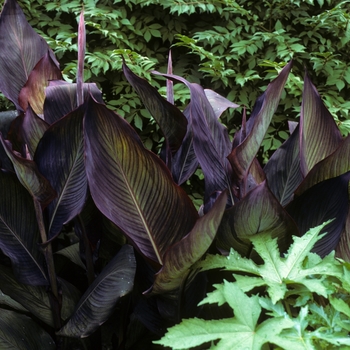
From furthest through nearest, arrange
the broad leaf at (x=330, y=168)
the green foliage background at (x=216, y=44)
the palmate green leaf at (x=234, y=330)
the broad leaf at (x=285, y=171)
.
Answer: the green foliage background at (x=216, y=44), the broad leaf at (x=285, y=171), the broad leaf at (x=330, y=168), the palmate green leaf at (x=234, y=330)

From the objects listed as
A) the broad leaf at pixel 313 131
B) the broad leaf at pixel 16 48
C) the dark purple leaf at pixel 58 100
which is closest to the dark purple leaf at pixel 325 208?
the broad leaf at pixel 313 131

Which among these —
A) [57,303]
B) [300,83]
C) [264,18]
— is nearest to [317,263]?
[57,303]

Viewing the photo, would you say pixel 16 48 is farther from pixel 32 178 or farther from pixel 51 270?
pixel 51 270

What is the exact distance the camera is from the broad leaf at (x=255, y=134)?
1182mm

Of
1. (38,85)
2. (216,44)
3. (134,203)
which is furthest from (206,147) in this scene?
(216,44)

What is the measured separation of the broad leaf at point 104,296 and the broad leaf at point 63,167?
0.18 m

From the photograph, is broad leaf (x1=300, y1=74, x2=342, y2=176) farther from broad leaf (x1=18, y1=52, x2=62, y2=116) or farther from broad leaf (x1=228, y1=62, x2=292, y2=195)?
broad leaf (x1=18, y1=52, x2=62, y2=116)

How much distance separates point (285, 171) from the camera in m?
1.48

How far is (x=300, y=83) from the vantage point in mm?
2674

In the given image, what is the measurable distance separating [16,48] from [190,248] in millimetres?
1031

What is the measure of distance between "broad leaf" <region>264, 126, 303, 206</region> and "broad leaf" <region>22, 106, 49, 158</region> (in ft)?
2.30

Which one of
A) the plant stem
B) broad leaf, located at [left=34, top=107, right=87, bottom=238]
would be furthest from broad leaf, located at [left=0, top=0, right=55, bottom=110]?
the plant stem

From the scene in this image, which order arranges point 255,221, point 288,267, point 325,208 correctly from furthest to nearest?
point 325,208, point 255,221, point 288,267

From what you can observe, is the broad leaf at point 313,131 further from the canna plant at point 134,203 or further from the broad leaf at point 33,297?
the broad leaf at point 33,297
